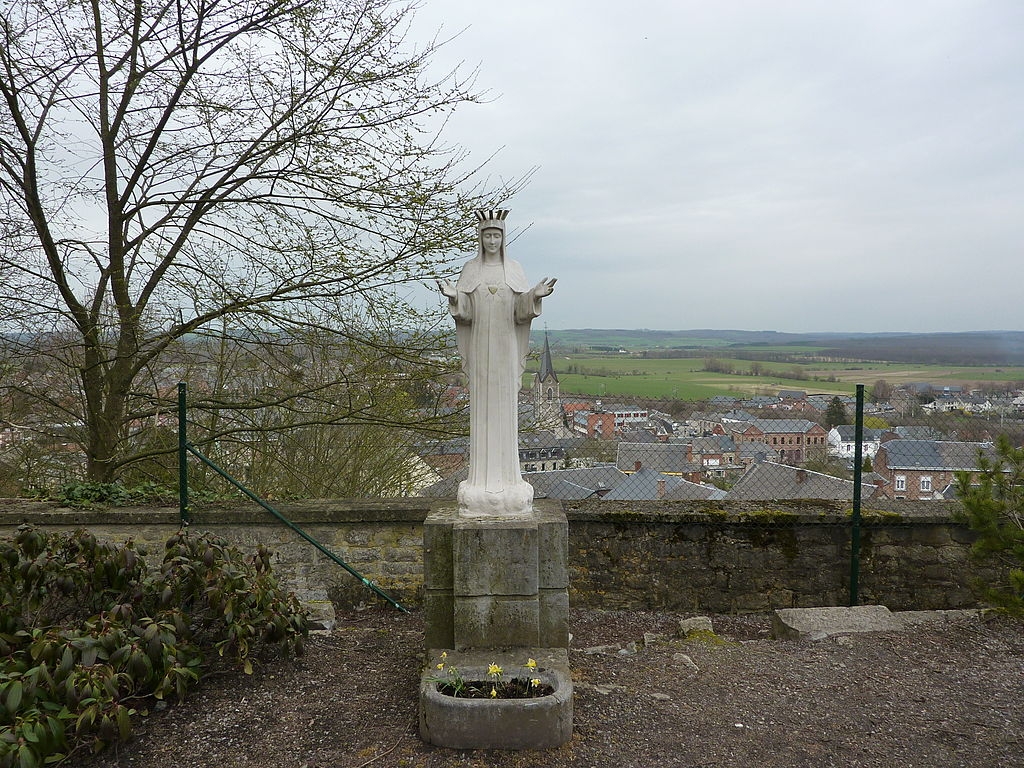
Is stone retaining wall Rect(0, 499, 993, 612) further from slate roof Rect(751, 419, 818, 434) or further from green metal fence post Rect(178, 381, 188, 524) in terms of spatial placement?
slate roof Rect(751, 419, 818, 434)

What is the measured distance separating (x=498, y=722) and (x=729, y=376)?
11579mm

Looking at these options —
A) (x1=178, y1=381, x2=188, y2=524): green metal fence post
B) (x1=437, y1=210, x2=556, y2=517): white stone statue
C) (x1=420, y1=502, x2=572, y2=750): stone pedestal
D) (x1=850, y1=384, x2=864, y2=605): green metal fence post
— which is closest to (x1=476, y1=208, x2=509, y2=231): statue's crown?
(x1=437, y1=210, x2=556, y2=517): white stone statue

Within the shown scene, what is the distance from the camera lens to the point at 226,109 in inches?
269

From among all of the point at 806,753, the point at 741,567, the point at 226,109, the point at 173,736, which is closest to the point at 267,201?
the point at 226,109

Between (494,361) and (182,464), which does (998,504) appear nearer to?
(494,361)

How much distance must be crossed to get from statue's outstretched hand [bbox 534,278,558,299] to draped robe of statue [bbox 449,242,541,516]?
2 centimetres

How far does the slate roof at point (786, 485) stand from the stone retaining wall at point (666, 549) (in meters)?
0.40

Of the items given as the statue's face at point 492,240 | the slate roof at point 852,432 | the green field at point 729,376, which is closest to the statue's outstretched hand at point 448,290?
the statue's face at point 492,240

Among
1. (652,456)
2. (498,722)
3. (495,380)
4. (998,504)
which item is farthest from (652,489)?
(498,722)

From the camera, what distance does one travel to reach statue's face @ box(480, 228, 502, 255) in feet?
12.9

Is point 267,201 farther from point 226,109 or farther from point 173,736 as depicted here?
point 173,736

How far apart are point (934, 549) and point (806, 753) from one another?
11.0 feet

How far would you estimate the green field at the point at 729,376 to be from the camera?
6.47 m

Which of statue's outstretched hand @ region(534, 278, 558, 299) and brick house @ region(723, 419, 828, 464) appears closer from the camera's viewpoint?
statue's outstretched hand @ region(534, 278, 558, 299)
